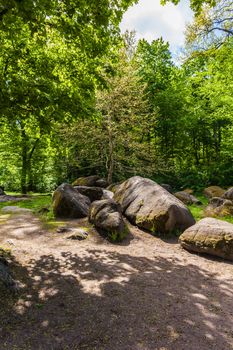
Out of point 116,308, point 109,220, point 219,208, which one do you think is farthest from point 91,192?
point 116,308

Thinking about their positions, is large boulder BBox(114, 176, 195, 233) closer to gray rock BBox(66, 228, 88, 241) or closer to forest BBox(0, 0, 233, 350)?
forest BBox(0, 0, 233, 350)

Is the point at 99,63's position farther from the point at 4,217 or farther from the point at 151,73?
the point at 151,73

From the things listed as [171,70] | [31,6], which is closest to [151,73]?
[171,70]

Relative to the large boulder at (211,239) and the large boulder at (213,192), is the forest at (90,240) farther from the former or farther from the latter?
the large boulder at (213,192)

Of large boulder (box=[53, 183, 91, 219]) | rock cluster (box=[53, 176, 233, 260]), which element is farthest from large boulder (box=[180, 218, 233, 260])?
large boulder (box=[53, 183, 91, 219])

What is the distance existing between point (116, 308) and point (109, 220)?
4.71m

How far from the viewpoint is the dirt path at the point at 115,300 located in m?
4.29

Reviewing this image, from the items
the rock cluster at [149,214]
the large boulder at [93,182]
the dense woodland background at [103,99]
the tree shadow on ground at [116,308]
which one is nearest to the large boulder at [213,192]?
the dense woodland background at [103,99]

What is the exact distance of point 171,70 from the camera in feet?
99.2

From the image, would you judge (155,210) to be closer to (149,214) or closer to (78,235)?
(149,214)

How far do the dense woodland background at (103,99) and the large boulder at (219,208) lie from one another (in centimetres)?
694

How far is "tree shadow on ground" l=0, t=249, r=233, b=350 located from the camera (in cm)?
425

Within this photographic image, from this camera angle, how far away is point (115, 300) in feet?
17.5

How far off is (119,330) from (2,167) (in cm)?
3186
